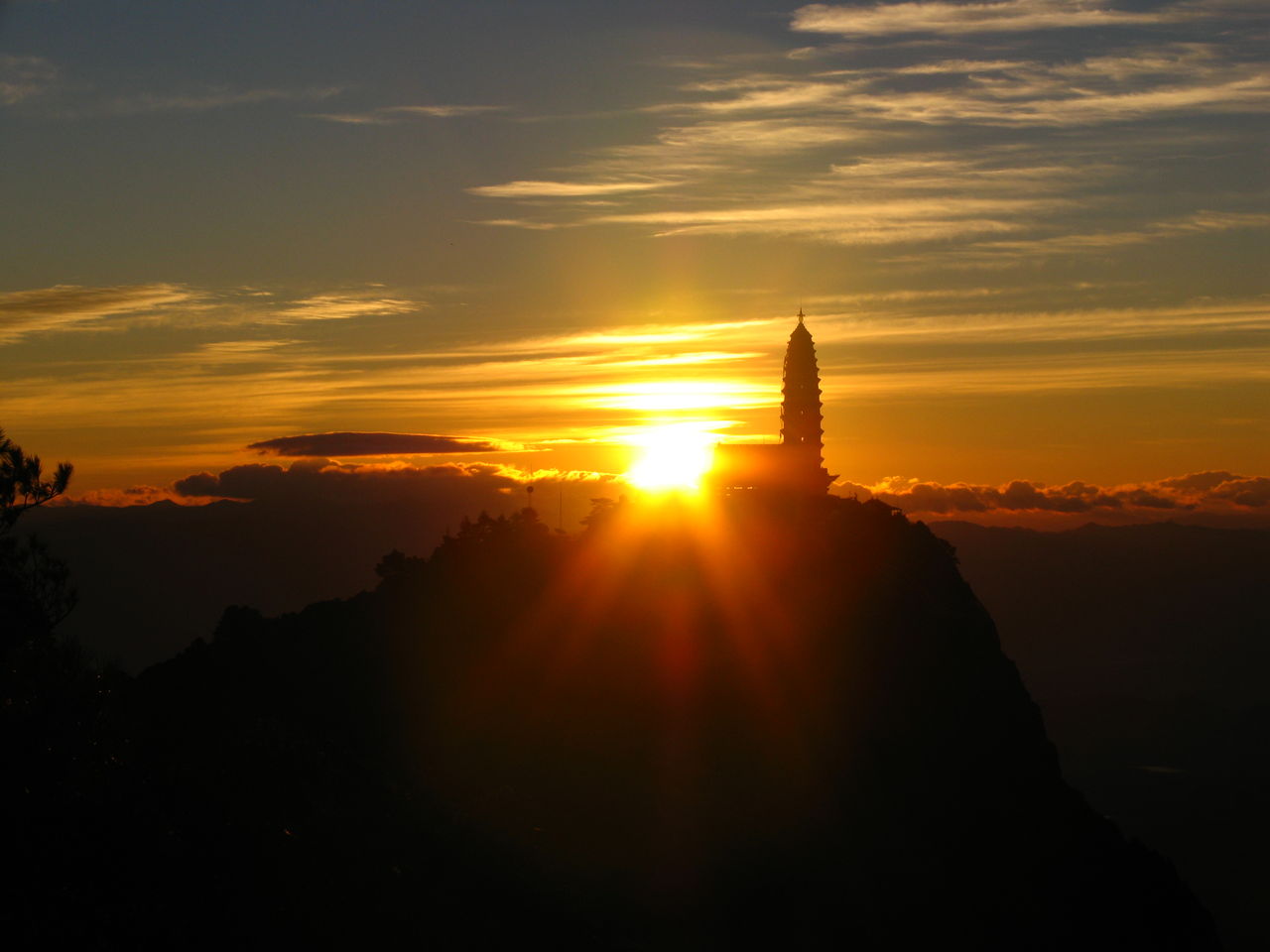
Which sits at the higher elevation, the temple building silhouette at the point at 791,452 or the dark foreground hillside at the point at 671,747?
the temple building silhouette at the point at 791,452

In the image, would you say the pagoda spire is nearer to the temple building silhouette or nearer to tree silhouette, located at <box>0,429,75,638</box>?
the temple building silhouette

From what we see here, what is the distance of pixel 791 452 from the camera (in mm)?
101438

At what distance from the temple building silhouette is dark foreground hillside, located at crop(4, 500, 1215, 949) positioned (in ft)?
31.0

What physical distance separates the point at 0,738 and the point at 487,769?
3952 centimetres

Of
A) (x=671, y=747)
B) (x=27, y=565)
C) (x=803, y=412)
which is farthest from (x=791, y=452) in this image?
(x=27, y=565)

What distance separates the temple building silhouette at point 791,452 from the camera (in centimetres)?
9931

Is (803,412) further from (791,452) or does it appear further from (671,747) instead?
(671,747)

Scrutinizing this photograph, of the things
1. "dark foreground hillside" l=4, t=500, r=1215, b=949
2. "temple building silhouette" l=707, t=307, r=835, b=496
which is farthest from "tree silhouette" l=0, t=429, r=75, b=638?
"temple building silhouette" l=707, t=307, r=835, b=496

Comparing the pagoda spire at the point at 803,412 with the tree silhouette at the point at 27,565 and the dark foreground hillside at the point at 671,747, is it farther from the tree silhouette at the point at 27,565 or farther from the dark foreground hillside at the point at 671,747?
the tree silhouette at the point at 27,565

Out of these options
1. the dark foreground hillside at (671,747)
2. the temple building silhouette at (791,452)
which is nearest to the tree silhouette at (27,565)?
the dark foreground hillside at (671,747)

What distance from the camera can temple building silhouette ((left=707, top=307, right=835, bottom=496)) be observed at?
99.3 meters

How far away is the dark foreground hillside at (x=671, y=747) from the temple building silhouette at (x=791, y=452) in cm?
946

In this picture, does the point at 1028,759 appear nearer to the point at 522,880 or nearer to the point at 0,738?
the point at 522,880

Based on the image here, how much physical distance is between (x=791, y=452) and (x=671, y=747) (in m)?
38.9
